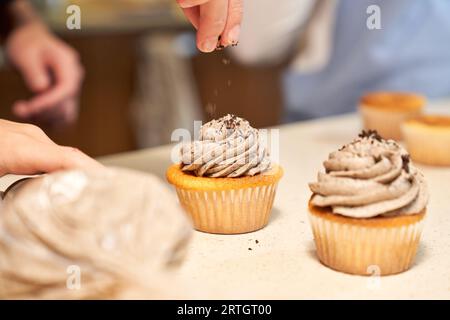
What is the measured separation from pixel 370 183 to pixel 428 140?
892 mm

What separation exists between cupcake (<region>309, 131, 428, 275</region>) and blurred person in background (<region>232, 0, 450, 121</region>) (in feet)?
5.11

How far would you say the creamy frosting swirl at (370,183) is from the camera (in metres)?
1.33

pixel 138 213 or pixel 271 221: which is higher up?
pixel 138 213

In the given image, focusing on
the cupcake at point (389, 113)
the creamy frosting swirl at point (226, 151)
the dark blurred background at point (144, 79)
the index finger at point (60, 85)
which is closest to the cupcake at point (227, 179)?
the creamy frosting swirl at point (226, 151)

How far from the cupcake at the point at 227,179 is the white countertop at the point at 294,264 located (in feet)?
0.12

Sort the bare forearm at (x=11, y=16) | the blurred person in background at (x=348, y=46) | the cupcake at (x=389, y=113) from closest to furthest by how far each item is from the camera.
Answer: the cupcake at (x=389, y=113) → the bare forearm at (x=11, y=16) → the blurred person in background at (x=348, y=46)

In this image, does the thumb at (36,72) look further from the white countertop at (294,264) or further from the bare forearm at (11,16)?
the white countertop at (294,264)

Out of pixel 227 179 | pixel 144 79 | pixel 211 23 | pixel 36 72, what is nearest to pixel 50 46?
pixel 36 72

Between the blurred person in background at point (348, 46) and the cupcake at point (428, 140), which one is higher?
the blurred person in background at point (348, 46)

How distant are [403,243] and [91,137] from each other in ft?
10.00

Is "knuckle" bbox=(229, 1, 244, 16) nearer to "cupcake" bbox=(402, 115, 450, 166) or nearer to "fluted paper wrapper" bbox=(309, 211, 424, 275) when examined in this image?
"fluted paper wrapper" bbox=(309, 211, 424, 275)

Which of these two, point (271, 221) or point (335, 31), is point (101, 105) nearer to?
point (335, 31)

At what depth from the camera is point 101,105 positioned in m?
4.20
